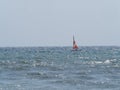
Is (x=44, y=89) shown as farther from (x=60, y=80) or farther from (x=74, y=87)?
(x=60, y=80)

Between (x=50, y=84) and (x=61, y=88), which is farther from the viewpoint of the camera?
(x=50, y=84)

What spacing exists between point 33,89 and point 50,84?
349 cm

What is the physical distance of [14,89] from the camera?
26.8 meters

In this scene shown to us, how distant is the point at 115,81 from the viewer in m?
32.7

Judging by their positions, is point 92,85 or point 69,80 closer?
point 92,85

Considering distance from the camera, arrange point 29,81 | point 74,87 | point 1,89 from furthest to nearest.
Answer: point 29,81, point 74,87, point 1,89

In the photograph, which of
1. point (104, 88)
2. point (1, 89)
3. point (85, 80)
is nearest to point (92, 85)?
point (104, 88)

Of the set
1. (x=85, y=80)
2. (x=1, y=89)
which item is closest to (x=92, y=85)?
(x=85, y=80)

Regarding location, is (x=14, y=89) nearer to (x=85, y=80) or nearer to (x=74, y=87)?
(x=74, y=87)

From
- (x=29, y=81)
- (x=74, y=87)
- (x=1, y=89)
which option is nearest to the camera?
(x=1, y=89)

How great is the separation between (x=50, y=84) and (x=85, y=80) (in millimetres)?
4249

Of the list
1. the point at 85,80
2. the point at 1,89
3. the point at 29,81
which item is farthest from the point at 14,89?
the point at 85,80

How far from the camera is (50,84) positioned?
30328 mm

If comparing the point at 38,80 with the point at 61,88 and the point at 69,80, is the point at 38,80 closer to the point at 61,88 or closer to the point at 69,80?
the point at 69,80
